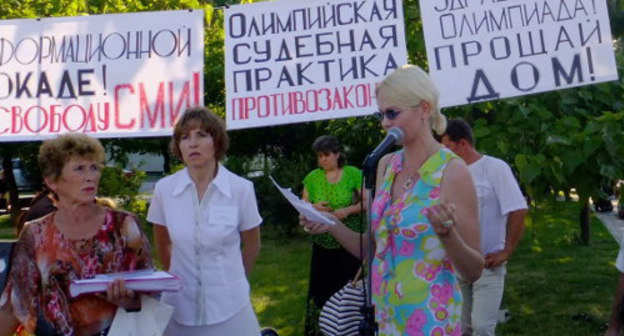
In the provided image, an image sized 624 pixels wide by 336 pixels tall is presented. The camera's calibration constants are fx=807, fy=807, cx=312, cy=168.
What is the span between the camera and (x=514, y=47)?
4812 millimetres

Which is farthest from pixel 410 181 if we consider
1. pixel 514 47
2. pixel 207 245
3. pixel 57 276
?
pixel 514 47

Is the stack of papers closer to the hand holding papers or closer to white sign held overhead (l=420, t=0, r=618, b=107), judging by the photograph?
the hand holding papers

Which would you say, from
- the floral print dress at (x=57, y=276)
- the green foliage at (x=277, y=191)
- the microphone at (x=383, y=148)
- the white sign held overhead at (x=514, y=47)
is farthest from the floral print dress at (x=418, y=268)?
the green foliage at (x=277, y=191)

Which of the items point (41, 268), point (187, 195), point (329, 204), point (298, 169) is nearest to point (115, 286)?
point (41, 268)

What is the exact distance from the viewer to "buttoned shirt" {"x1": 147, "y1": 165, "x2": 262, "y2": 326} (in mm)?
3297

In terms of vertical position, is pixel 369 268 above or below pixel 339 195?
below

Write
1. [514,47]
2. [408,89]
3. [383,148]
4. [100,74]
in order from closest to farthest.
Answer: [383,148], [408,89], [514,47], [100,74]

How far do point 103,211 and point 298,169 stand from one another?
10719 millimetres

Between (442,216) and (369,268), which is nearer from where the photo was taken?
(442,216)

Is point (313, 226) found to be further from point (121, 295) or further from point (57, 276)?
point (57, 276)

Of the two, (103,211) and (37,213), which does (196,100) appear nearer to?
(37,213)

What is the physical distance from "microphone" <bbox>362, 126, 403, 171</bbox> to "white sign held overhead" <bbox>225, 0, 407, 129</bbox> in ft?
6.70

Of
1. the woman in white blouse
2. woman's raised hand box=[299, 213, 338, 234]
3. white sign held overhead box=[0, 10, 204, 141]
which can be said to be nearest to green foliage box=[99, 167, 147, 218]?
white sign held overhead box=[0, 10, 204, 141]

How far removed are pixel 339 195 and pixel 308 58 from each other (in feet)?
6.41
